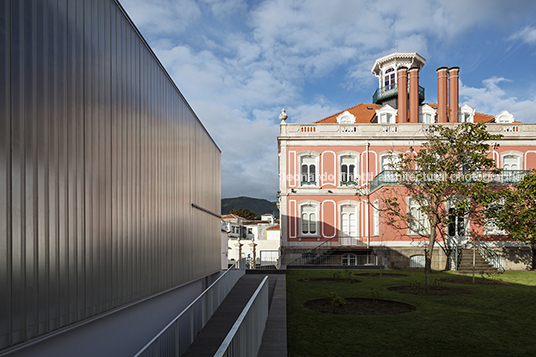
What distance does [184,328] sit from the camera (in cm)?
966

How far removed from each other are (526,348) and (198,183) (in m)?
11.1

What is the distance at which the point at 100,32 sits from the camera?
23.4 ft

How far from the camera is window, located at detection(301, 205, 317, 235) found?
3162cm

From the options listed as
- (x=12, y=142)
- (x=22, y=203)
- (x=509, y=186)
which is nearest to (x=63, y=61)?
(x=12, y=142)

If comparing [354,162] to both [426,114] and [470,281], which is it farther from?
[470,281]

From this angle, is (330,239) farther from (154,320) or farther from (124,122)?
(124,122)

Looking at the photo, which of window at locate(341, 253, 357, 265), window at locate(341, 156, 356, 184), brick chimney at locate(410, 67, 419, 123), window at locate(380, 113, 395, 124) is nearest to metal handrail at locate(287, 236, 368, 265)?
window at locate(341, 253, 357, 265)

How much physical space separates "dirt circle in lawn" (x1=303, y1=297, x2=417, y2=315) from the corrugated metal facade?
466cm

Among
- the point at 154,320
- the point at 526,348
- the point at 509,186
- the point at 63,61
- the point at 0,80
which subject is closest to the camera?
the point at 0,80

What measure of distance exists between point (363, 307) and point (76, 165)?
910 centimetres

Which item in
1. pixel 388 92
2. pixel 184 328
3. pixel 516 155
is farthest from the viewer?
pixel 388 92

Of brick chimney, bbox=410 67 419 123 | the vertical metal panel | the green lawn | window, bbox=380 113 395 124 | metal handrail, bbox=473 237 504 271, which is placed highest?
brick chimney, bbox=410 67 419 123

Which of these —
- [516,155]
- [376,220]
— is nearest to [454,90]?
[516,155]

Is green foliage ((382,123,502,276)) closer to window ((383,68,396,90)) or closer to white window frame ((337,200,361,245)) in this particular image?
white window frame ((337,200,361,245))
